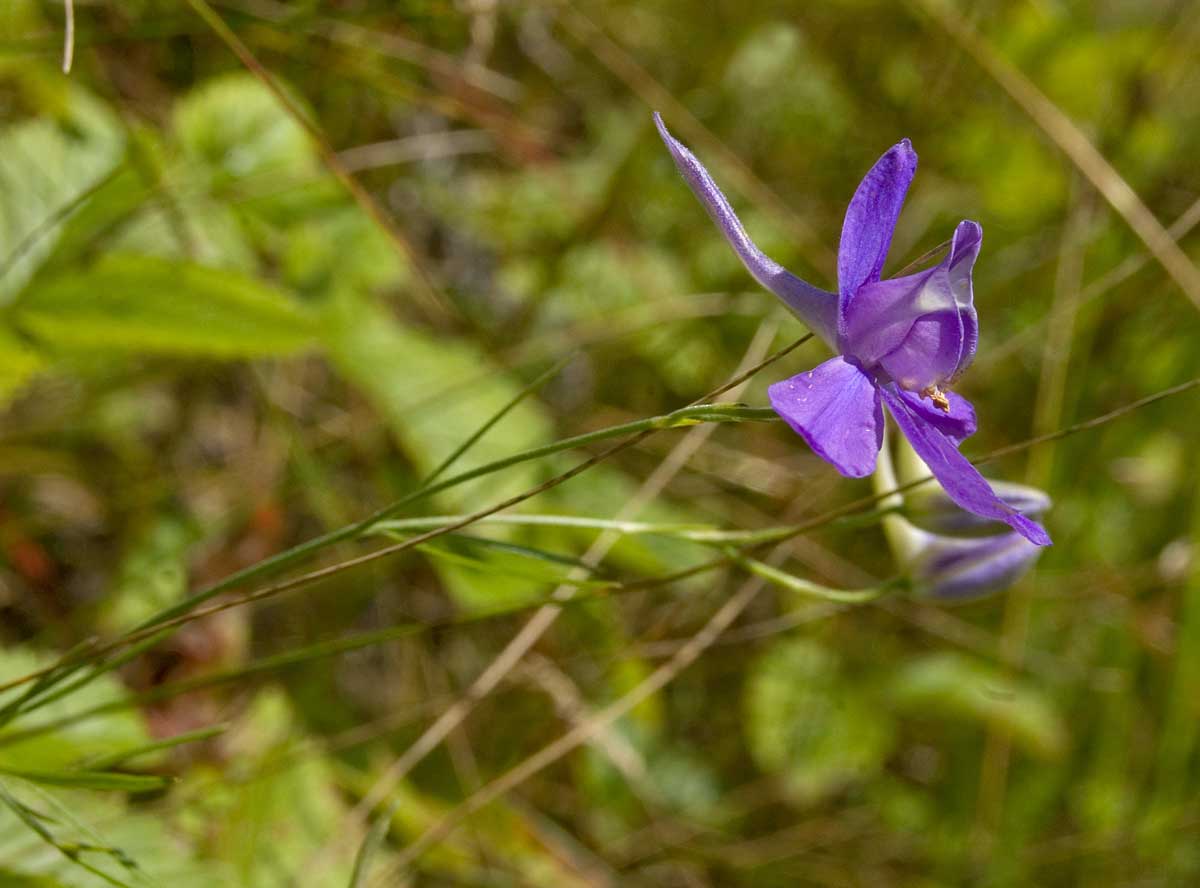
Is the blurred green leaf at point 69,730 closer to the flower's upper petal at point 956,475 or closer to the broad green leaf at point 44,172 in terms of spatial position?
the broad green leaf at point 44,172

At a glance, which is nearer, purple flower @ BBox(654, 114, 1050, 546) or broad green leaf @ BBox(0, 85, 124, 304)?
purple flower @ BBox(654, 114, 1050, 546)

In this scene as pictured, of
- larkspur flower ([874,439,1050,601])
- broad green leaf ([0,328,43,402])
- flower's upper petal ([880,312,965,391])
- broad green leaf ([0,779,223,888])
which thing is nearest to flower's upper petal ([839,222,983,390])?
flower's upper petal ([880,312,965,391])

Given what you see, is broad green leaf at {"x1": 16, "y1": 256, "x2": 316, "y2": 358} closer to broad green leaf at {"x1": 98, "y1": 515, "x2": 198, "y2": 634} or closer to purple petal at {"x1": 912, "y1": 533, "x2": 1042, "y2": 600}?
broad green leaf at {"x1": 98, "y1": 515, "x2": 198, "y2": 634}

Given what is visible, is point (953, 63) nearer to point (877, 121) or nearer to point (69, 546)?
point (877, 121)

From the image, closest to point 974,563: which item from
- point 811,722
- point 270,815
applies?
point 270,815

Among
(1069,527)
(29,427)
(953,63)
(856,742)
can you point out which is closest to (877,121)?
(953,63)

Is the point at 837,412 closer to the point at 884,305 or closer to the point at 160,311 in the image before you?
the point at 884,305
